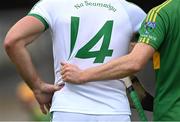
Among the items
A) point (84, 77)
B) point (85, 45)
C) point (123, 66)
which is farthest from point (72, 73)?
point (123, 66)

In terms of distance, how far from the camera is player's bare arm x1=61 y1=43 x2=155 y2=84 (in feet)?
10.5

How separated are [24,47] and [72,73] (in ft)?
1.03

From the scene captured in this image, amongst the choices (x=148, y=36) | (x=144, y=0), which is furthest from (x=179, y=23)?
(x=144, y=0)

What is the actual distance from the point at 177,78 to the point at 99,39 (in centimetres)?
48

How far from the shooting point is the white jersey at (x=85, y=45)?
3346 mm

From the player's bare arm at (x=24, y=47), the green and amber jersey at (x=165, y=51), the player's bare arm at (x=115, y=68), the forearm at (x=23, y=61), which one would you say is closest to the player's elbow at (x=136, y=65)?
the player's bare arm at (x=115, y=68)

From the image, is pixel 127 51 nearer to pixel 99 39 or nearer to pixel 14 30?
pixel 99 39

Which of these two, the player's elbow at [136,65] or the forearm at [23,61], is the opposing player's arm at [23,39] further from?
the player's elbow at [136,65]

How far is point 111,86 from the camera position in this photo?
11.1ft

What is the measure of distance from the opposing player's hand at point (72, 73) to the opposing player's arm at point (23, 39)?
23 cm

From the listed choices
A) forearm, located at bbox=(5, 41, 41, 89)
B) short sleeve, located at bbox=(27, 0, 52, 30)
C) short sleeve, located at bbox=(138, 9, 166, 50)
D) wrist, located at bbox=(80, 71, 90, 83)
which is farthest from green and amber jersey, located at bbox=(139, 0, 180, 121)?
forearm, located at bbox=(5, 41, 41, 89)

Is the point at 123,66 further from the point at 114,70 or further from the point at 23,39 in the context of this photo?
the point at 23,39

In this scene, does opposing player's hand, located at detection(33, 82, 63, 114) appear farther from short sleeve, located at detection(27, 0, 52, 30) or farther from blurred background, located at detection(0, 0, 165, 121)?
blurred background, located at detection(0, 0, 165, 121)

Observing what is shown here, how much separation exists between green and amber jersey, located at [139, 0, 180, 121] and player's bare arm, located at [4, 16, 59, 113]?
22.8 inches
